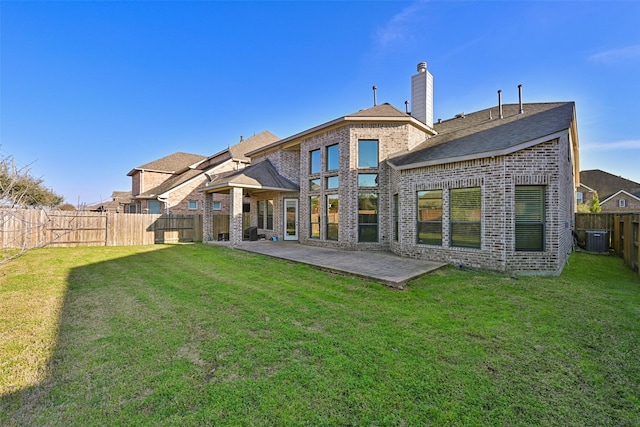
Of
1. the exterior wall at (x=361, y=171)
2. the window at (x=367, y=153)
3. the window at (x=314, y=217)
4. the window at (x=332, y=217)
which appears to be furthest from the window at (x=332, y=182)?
the window at (x=367, y=153)

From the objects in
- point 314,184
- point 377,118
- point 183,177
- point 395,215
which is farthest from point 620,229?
point 183,177

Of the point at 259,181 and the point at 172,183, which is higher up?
the point at 172,183

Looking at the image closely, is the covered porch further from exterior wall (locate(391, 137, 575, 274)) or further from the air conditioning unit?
the air conditioning unit

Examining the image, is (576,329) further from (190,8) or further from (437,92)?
(190,8)

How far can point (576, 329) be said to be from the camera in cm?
415

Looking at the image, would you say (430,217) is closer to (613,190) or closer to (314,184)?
(314,184)

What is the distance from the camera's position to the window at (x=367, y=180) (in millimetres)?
11672

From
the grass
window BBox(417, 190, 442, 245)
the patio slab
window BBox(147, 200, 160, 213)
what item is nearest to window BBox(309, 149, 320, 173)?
the patio slab

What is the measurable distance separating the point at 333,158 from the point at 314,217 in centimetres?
306

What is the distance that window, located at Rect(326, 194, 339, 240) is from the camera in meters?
12.5

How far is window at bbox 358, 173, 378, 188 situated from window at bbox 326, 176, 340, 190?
3.42ft

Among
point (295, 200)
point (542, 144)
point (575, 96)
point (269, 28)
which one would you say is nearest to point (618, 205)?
point (575, 96)

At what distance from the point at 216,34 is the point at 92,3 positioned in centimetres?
493

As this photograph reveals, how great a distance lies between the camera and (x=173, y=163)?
85.9 ft
